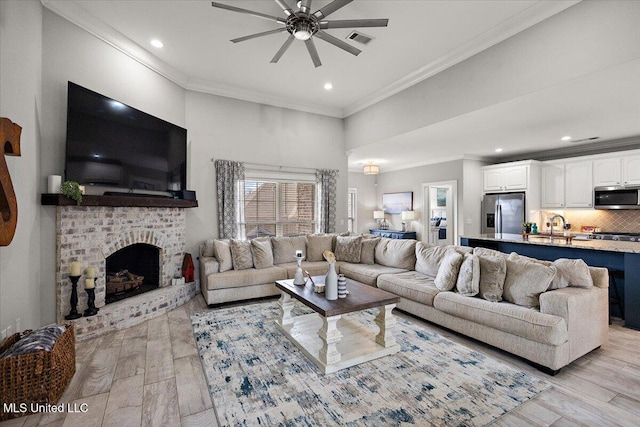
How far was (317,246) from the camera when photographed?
5.30 m

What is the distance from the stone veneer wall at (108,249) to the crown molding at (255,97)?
210cm

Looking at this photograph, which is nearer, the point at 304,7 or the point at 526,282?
the point at 304,7

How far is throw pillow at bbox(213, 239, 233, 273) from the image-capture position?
431 cm

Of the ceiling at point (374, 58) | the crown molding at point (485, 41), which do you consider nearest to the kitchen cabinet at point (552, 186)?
the ceiling at point (374, 58)

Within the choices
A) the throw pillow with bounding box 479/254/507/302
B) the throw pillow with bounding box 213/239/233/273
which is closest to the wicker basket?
the throw pillow with bounding box 213/239/233/273

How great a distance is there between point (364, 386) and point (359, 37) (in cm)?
359

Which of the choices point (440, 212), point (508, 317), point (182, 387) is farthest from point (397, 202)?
point (182, 387)

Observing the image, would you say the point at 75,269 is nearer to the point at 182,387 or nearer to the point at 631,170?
the point at 182,387

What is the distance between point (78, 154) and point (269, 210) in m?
3.04

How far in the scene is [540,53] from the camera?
3.07 metres

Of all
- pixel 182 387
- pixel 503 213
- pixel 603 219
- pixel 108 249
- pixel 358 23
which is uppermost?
pixel 358 23

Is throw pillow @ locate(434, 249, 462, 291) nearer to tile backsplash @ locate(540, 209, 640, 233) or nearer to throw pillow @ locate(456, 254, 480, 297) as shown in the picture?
throw pillow @ locate(456, 254, 480, 297)

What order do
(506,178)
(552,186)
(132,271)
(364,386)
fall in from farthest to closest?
(506,178) < (552,186) < (132,271) < (364,386)

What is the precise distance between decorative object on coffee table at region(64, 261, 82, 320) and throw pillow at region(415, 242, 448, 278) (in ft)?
13.2
